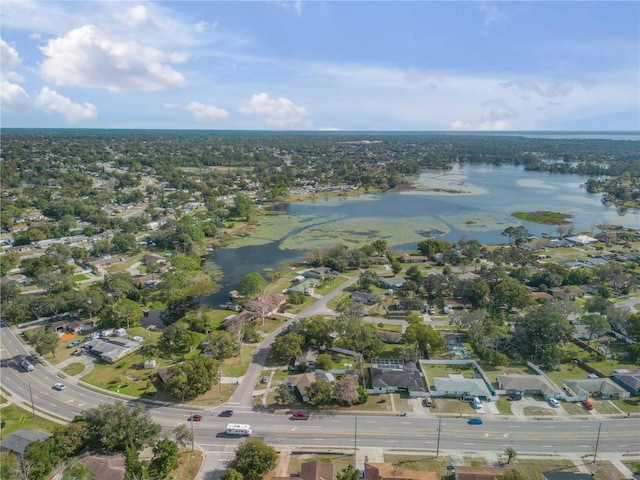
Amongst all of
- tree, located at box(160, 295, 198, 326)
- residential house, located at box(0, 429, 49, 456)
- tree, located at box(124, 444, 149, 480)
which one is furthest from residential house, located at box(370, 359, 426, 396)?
residential house, located at box(0, 429, 49, 456)

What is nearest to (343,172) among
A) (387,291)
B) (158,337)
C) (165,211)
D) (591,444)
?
(165,211)

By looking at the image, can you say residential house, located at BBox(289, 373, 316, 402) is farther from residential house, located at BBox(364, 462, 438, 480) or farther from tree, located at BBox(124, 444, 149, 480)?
tree, located at BBox(124, 444, 149, 480)

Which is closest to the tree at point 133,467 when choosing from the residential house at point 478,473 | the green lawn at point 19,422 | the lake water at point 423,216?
the green lawn at point 19,422

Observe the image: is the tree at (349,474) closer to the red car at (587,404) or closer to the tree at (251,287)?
the red car at (587,404)

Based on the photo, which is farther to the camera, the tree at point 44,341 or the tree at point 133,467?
the tree at point 44,341

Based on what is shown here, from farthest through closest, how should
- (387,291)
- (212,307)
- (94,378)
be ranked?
(387,291) < (212,307) < (94,378)

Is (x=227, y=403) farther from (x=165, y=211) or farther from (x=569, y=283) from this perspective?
(x=165, y=211)
